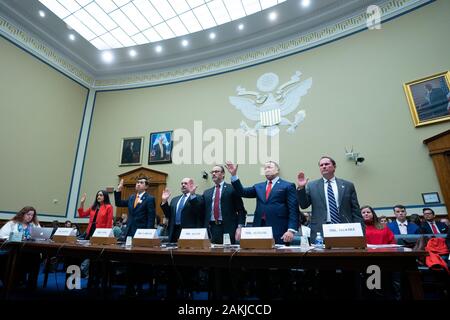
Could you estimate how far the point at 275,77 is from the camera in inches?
312

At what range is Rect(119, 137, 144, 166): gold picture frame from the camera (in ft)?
29.0

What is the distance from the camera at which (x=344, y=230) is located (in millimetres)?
1692

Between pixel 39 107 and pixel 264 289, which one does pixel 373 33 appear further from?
pixel 39 107

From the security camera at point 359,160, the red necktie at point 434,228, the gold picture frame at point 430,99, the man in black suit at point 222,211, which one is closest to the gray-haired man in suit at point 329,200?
the man in black suit at point 222,211

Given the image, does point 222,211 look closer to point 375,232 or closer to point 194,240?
point 194,240

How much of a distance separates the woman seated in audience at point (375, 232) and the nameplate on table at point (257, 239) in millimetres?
1976

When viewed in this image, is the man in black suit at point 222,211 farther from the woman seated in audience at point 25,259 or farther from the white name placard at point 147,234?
the woman seated in audience at point 25,259

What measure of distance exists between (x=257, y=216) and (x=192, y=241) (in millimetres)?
955

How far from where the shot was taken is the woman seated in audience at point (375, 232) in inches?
122

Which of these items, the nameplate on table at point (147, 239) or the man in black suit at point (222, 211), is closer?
the nameplate on table at point (147, 239)

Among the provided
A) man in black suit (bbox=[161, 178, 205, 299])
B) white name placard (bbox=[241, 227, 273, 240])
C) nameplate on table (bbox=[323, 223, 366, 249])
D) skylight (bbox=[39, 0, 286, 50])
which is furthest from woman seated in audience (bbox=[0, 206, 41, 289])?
skylight (bbox=[39, 0, 286, 50])

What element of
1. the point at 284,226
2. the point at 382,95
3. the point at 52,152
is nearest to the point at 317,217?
the point at 284,226

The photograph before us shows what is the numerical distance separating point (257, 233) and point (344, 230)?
1.96 ft

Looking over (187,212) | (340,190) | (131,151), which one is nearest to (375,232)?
(340,190)
